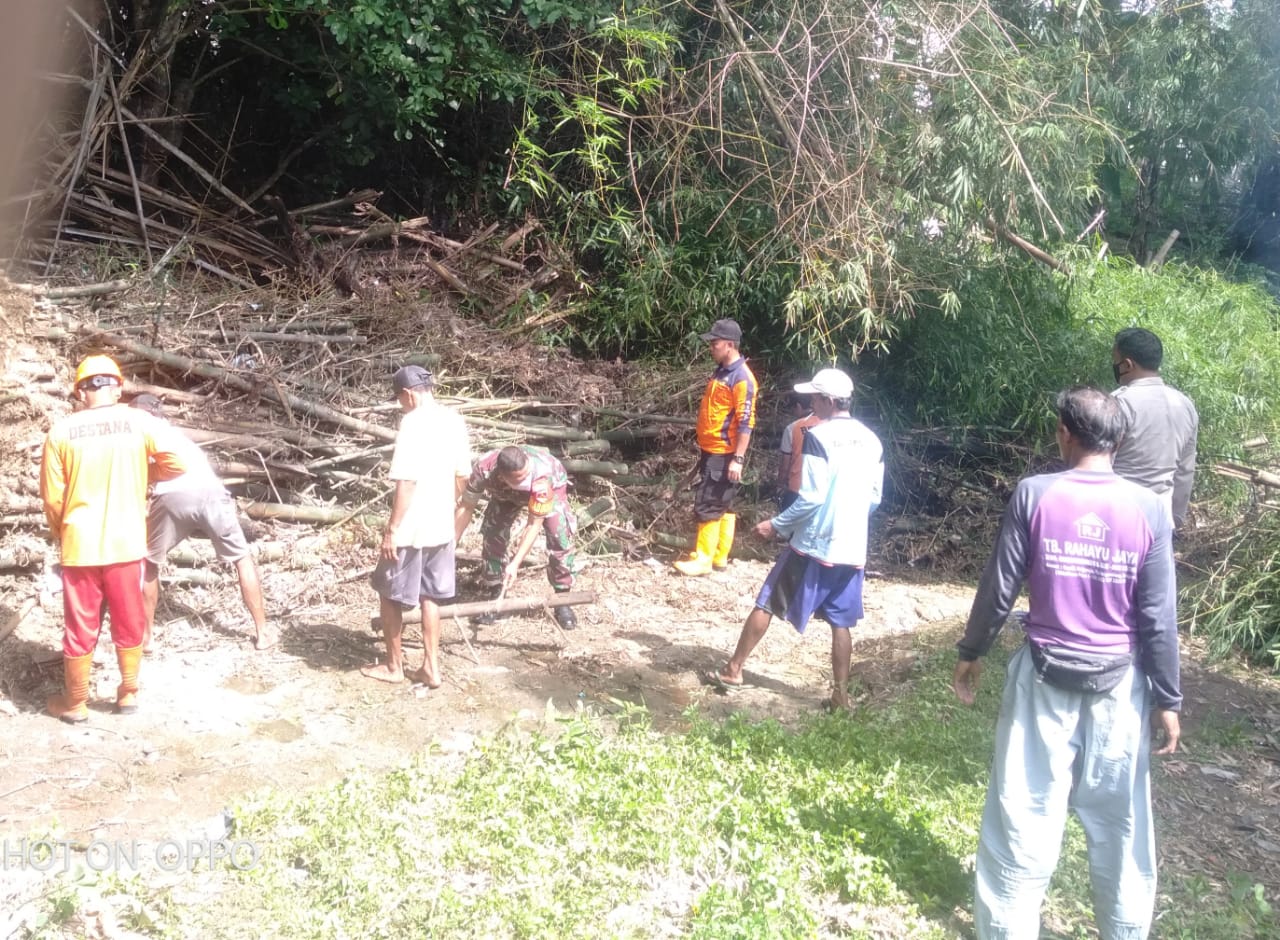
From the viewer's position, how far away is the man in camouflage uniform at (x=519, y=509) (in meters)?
5.74

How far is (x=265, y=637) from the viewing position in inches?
222

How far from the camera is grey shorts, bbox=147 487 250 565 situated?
17.4ft

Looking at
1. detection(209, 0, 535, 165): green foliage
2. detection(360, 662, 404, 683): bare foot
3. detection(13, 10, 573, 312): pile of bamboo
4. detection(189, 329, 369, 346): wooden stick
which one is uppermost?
detection(209, 0, 535, 165): green foliage

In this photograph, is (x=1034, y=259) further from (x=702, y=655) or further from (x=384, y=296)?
(x=384, y=296)

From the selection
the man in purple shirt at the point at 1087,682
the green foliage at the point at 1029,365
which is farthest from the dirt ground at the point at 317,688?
the green foliage at the point at 1029,365

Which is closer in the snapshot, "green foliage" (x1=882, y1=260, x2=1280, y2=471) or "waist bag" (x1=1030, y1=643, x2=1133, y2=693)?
"waist bag" (x1=1030, y1=643, x2=1133, y2=693)

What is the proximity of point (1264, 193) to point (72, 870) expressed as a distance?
723 inches

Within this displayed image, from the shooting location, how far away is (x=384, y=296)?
918 cm

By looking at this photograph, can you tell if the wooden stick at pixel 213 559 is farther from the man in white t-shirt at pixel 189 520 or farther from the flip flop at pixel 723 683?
the flip flop at pixel 723 683

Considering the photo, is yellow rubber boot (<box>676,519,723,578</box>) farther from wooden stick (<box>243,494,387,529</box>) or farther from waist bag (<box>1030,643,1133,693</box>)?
waist bag (<box>1030,643,1133,693</box>)

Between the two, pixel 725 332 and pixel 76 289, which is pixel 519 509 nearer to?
pixel 725 332

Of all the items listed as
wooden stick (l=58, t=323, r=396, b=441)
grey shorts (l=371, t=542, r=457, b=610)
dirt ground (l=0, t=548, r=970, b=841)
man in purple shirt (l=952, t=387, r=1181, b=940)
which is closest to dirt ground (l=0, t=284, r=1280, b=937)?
dirt ground (l=0, t=548, r=970, b=841)

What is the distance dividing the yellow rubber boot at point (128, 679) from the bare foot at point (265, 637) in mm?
856

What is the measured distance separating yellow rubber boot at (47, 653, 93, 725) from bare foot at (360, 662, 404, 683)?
128cm
